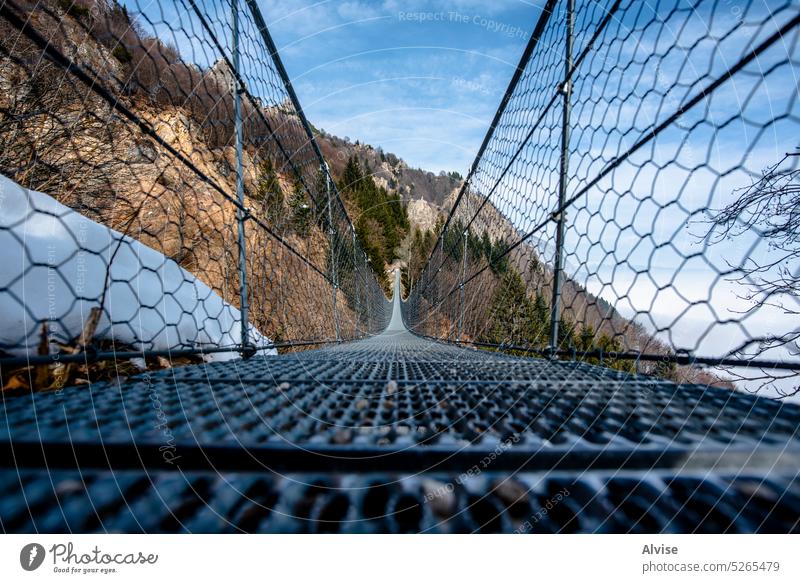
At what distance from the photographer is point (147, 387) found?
1.73 ft

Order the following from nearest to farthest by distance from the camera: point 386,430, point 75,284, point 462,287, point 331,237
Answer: point 386,430
point 75,284
point 331,237
point 462,287

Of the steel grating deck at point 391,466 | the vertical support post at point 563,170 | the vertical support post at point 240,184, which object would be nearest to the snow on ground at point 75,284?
the vertical support post at point 240,184

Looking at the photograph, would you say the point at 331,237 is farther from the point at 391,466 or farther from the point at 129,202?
the point at 391,466

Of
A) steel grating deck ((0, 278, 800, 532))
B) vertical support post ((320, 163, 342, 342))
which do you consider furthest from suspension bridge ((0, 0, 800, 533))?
vertical support post ((320, 163, 342, 342))

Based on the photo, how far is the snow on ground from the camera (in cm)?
58

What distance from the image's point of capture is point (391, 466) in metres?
0.29

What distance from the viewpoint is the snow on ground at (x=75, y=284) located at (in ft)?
1.91
